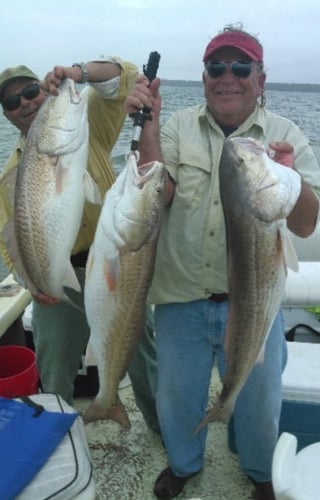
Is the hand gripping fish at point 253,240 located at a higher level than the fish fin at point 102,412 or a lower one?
higher

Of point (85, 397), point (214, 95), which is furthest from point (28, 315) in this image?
point (214, 95)

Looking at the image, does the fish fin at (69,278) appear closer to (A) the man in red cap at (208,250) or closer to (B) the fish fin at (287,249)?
(A) the man in red cap at (208,250)

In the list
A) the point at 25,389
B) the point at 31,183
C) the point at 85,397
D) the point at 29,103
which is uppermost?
the point at 29,103

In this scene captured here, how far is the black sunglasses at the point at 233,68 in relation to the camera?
2.76 meters

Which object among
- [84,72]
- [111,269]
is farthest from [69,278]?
[84,72]

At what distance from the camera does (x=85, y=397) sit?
4703 mm

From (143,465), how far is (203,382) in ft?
3.35

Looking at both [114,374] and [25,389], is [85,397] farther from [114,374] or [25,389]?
[114,374]

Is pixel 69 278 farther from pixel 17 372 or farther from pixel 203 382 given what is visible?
pixel 17 372

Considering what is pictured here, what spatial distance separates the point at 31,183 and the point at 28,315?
7.91ft

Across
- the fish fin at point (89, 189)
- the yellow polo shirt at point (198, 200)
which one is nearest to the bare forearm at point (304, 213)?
the yellow polo shirt at point (198, 200)

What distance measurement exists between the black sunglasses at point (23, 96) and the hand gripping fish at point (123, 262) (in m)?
1.10

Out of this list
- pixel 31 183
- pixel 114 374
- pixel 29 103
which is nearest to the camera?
pixel 31 183

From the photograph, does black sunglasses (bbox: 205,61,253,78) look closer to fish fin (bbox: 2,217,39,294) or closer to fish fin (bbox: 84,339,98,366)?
fish fin (bbox: 2,217,39,294)
